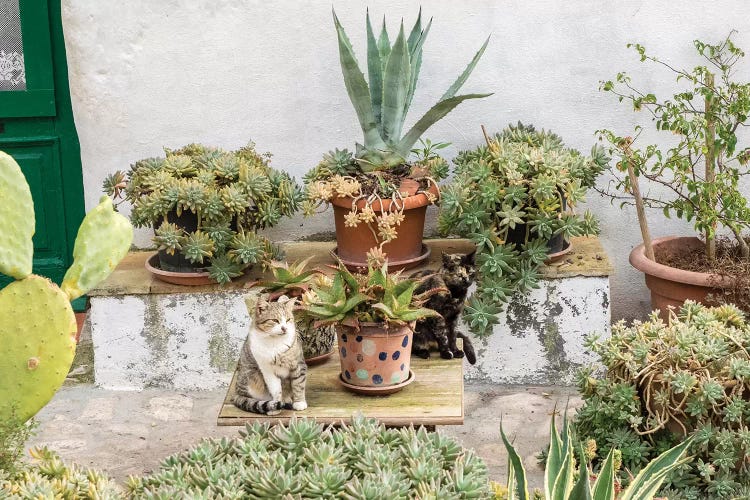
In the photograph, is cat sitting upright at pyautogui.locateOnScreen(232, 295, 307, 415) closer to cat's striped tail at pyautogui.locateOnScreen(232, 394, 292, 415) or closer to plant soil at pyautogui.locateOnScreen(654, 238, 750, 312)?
cat's striped tail at pyautogui.locateOnScreen(232, 394, 292, 415)

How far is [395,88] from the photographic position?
460 cm

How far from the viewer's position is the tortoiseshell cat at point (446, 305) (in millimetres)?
3389

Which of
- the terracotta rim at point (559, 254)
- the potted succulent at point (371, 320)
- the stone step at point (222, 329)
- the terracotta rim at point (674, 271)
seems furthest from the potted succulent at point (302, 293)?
the terracotta rim at point (674, 271)

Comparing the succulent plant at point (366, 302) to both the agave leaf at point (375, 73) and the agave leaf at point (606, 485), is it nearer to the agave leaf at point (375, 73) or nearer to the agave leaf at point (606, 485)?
the agave leaf at point (606, 485)

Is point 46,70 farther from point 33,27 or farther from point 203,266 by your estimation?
point 203,266

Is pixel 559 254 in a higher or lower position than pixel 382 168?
lower

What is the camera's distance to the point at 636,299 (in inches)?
207

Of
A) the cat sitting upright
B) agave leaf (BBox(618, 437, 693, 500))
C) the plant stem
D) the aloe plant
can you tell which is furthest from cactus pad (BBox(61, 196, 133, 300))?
the plant stem

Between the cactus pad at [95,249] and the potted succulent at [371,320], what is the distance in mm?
620

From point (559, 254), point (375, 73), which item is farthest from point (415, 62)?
point (559, 254)

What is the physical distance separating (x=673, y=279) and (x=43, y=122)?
3.52 metres

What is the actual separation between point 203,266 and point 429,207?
4.14 feet

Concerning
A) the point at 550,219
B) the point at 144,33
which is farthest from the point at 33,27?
the point at 550,219

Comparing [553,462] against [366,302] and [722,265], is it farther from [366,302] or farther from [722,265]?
[722,265]
